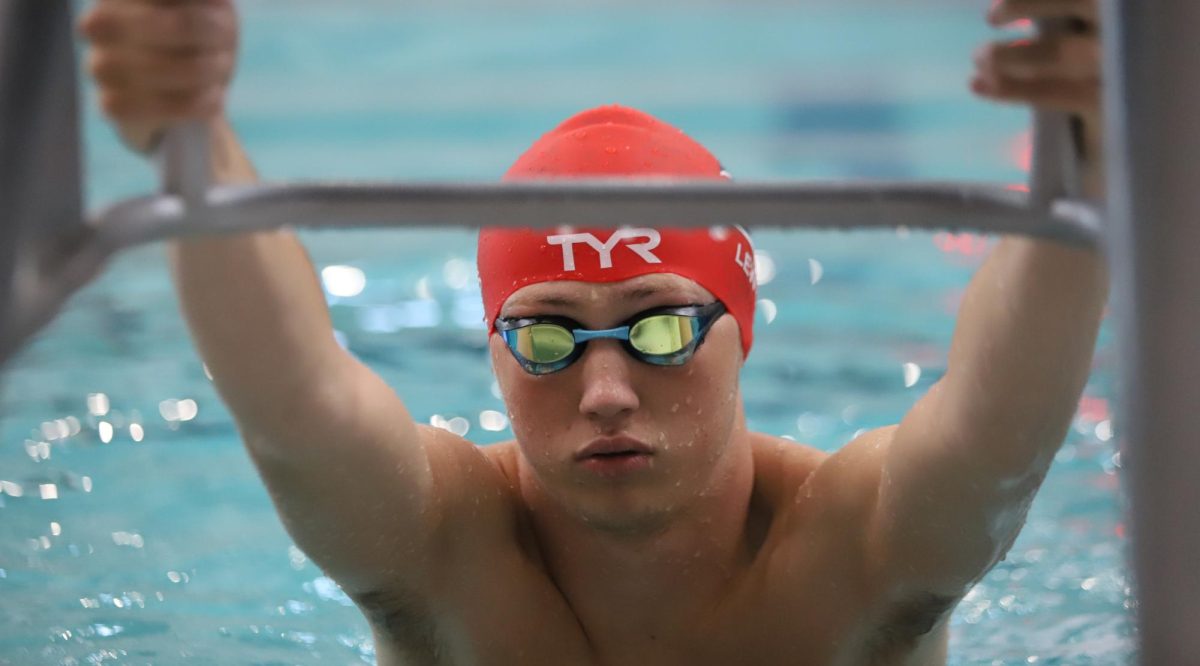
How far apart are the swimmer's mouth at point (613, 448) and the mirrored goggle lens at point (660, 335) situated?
0.14 m

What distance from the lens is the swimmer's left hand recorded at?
40.8 inches

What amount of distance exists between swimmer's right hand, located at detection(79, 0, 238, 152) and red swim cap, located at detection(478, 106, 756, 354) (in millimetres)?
991

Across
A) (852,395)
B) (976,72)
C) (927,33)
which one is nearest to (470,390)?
(852,395)

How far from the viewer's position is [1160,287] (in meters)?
0.75

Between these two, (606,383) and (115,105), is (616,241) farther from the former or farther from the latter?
(115,105)

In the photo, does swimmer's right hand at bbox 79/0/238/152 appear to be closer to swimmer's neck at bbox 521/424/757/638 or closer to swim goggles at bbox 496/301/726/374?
swim goggles at bbox 496/301/726/374

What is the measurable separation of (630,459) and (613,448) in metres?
0.03

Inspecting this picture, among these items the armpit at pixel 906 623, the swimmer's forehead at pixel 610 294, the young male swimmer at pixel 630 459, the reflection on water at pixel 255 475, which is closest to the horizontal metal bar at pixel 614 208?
the young male swimmer at pixel 630 459

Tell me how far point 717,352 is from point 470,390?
9.65 ft

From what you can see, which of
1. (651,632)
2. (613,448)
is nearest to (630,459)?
(613,448)

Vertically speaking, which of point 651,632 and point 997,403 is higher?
point 997,403

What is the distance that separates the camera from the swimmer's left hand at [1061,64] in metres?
1.04

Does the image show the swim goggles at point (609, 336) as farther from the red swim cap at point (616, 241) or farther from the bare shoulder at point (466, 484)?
the bare shoulder at point (466, 484)

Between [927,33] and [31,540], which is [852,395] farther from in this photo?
[927,33]
